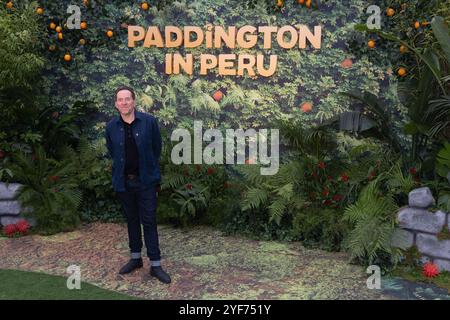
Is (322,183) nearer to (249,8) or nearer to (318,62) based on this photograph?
(318,62)

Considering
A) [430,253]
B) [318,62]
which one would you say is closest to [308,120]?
[318,62]

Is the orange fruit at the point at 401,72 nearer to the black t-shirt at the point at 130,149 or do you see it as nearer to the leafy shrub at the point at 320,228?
the leafy shrub at the point at 320,228

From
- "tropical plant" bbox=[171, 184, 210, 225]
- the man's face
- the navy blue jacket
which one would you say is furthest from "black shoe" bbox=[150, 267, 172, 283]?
the man's face

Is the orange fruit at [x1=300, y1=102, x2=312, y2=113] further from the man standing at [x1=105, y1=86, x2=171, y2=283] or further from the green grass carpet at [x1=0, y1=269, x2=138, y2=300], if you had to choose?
the green grass carpet at [x1=0, y1=269, x2=138, y2=300]

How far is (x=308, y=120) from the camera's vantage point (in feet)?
23.4

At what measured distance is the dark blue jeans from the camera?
4.79 metres

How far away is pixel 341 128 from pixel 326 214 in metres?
1.10

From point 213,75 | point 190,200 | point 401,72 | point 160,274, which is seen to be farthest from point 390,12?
point 160,274

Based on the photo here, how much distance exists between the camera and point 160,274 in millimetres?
4918

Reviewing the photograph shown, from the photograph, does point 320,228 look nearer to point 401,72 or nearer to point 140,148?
point 401,72

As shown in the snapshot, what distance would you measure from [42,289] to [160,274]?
1.07 meters

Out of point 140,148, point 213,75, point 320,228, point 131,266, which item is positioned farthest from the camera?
point 213,75

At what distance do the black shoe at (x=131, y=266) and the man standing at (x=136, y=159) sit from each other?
0.97 feet

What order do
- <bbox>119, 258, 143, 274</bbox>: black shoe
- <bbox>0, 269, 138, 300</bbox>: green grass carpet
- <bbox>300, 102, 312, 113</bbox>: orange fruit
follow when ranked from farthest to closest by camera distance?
<bbox>300, 102, 312, 113</bbox>: orange fruit → <bbox>119, 258, 143, 274</bbox>: black shoe → <bbox>0, 269, 138, 300</bbox>: green grass carpet
